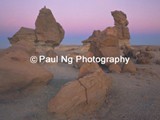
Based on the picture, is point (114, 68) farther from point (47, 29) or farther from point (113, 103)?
point (47, 29)

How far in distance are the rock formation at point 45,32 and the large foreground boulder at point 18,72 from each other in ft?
57.9

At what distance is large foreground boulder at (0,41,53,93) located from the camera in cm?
1038

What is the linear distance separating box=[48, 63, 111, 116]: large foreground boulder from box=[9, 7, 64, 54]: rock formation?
20385mm

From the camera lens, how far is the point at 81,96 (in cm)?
905

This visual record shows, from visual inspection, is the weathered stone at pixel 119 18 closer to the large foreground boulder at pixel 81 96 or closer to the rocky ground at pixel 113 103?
the rocky ground at pixel 113 103

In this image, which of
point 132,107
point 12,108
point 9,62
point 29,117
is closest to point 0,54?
point 9,62

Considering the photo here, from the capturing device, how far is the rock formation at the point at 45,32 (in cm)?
2978

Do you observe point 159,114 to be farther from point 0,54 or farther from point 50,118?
point 0,54

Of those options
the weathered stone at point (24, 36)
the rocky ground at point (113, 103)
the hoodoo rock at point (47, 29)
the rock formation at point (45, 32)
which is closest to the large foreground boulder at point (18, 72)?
the rocky ground at point (113, 103)

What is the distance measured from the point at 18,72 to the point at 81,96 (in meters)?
2.93

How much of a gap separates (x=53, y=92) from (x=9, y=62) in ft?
6.79

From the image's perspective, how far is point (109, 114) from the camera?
877cm

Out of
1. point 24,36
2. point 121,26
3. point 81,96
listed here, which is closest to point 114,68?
point 81,96

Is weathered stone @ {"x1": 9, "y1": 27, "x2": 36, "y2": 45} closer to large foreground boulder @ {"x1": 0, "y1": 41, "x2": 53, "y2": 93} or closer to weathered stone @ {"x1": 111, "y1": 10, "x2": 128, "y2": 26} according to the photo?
weathered stone @ {"x1": 111, "y1": 10, "x2": 128, "y2": 26}
